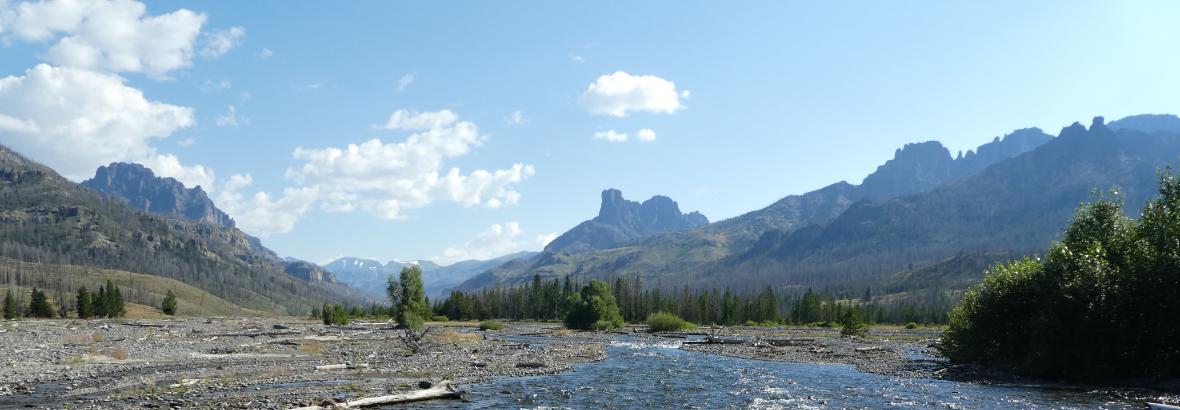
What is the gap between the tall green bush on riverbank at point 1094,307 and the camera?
35.1 metres

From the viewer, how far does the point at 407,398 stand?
97.4ft

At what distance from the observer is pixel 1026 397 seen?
3297 cm

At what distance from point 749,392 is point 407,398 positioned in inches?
689

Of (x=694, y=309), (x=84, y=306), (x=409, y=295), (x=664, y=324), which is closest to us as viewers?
(x=409, y=295)

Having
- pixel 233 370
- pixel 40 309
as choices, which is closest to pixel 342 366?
pixel 233 370

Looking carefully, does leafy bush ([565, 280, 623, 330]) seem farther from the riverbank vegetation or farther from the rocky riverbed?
the rocky riverbed

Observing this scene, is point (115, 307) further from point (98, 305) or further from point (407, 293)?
point (407, 293)

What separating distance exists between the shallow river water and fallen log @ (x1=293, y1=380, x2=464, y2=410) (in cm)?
67

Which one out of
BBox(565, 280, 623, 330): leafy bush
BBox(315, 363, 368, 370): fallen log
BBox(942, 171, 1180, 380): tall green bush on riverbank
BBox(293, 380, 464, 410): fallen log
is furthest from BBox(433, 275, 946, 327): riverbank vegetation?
BBox(293, 380, 464, 410): fallen log

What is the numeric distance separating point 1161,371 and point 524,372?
34332mm

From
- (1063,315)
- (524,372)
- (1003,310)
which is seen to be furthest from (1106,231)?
(524,372)

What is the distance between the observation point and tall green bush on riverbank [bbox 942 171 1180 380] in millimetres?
35125

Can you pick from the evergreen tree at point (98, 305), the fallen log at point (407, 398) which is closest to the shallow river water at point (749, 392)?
the fallen log at point (407, 398)

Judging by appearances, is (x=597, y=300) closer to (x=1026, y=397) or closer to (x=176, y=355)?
(x=176, y=355)
